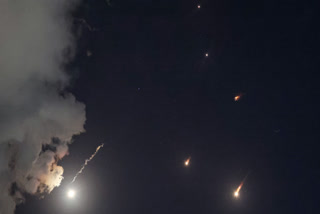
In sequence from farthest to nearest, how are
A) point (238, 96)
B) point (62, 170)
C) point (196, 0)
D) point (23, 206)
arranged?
point (23, 206)
point (62, 170)
point (238, 96)
point (196, 0)

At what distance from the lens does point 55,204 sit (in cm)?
1814

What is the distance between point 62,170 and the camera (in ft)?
57.1

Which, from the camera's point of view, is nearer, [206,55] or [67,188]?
[206,55]

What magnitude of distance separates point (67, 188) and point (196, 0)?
638 inches

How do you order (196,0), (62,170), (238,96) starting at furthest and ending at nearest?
(62,170) < (238,96) < (196,0)

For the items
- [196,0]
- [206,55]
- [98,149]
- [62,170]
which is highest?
[196,0]

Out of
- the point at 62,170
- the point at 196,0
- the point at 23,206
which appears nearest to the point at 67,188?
the point at 62,170

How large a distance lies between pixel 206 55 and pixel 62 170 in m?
14.0

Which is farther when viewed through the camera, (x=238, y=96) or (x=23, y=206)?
(x=23, y=206)

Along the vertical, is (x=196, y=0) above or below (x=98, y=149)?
above

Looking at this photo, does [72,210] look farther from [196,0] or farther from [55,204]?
[196,0]

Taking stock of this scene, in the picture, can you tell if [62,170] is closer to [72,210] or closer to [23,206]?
[72,210]

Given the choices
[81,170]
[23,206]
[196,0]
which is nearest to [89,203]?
[81,170]

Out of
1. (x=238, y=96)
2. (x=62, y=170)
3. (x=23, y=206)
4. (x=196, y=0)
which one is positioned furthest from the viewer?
(x=23, y=206)
